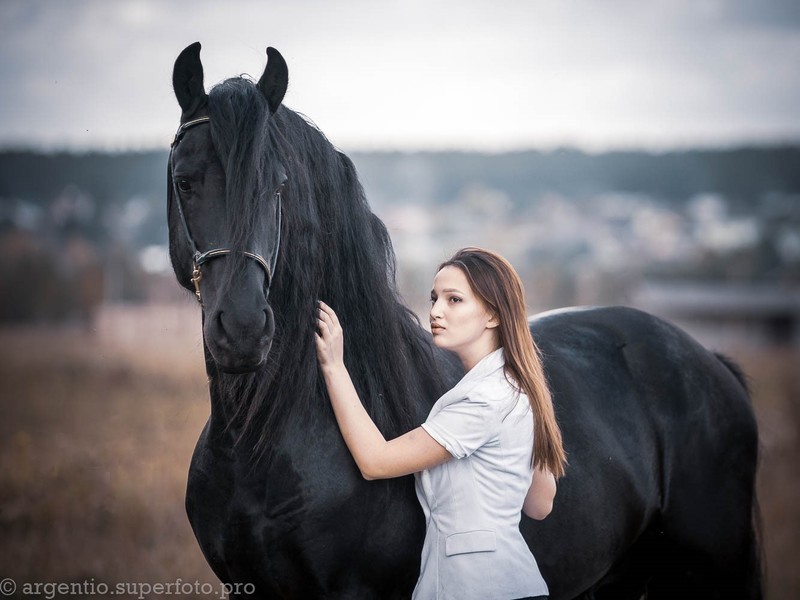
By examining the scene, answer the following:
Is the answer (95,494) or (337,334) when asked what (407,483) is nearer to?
(337,334)

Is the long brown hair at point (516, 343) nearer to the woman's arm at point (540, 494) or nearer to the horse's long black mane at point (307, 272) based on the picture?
the woman's arm at point (540, 494)

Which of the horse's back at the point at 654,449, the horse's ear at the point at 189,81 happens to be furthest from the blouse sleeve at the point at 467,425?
the horse's ear at the point at 189,81

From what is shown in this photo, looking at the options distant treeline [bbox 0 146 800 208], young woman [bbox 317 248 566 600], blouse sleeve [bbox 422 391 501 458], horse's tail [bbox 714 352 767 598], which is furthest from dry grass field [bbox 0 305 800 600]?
distant treeline [bbox 0 146 800 208]

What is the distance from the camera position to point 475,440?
2279mm

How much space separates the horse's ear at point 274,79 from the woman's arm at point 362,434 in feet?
2.27

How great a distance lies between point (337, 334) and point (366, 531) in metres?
0.65

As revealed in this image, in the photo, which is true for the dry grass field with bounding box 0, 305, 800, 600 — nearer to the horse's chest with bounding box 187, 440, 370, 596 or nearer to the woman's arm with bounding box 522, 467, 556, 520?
the horse's chest with bounding box 187, 440, 370, 596

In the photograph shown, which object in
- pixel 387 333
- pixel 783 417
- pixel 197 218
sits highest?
pixel 197 218

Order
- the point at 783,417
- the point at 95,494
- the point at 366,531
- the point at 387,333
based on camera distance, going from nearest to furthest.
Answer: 1. the point at 366,531
2. the point at 387,333
3. the point at 95,494
4. the point at 783,417

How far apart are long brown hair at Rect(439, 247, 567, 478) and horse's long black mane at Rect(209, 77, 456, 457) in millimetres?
372

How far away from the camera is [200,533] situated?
2.54 metres

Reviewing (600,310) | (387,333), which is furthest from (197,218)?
(600,310)

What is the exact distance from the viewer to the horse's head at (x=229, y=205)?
2.02m

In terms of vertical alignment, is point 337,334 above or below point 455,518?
above
